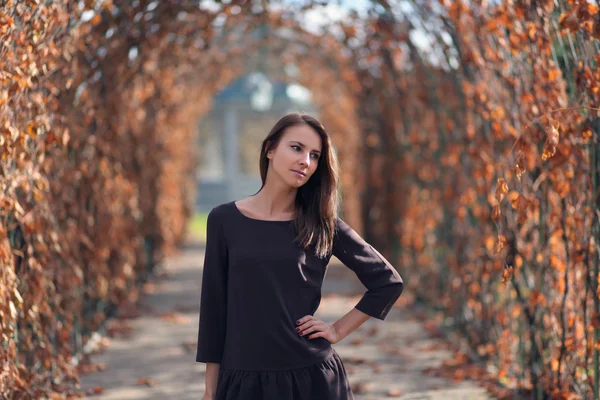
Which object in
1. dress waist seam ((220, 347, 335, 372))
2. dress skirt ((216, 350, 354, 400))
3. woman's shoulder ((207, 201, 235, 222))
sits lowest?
dress skirt ((216, 350, 354, 400))

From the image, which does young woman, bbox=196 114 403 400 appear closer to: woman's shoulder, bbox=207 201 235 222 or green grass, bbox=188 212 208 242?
woman's shoulder, bbox=207 201 235 222

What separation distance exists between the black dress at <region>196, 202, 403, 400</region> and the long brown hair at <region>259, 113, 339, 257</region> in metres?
0.04

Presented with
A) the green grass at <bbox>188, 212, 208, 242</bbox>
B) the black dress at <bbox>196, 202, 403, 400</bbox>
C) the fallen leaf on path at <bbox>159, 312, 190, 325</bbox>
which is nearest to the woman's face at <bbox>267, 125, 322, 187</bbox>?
the black dress at <bbox>196, 202, 403, 400</bbox>

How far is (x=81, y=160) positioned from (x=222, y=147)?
2379cm

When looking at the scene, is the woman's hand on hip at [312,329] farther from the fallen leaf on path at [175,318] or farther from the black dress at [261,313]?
the fallen leaf on path at [175,318]

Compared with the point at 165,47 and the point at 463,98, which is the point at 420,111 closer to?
the point at 463,98

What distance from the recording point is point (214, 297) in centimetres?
279

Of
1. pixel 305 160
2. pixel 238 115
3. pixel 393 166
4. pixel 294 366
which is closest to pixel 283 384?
pixel 294 366

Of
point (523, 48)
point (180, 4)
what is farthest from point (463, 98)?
point (180, 4)

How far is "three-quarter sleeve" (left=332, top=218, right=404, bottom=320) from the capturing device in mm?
2832

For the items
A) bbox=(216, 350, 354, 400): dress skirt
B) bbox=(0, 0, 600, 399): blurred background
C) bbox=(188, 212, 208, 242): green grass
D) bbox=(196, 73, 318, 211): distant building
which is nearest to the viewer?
bbox=(216, 350, 354, 400): dress skirt

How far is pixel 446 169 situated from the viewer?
6.95m

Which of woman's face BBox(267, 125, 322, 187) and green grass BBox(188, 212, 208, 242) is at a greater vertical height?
woman's face BBox(267, 125, 322, 187)

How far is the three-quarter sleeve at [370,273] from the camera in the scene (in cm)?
283
